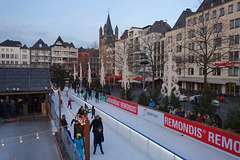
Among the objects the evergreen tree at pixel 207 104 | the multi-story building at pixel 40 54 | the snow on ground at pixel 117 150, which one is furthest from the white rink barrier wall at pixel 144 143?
the multi-story building at pixel 40 54

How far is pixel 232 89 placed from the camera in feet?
94.0

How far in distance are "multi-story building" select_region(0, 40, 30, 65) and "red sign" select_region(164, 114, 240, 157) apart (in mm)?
70706

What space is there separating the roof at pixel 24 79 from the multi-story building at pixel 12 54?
57052 mm

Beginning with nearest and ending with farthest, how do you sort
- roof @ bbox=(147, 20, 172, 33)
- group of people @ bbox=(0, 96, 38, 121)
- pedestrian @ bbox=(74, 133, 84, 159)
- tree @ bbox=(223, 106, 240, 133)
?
pedestrian @ bbox=(74, 133, 84, 159)
tree @ bbox=(223, 106, 240, 133)
group of people @ bbox=(0, 96, 38, 121)
roof @ bbox=(147, 20, 172, 33)

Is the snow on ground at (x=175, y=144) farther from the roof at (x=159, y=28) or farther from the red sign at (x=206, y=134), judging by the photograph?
the roof at (x=159, y=28)

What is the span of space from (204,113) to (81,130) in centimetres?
795

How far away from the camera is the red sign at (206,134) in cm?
693

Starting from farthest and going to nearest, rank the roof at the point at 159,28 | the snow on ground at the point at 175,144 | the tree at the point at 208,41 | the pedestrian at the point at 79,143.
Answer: the roof at the point at 159,28 → the tree at the point at 208,41 → the snow on ground at the point at 175,144 → the pedestrian at the point at 79,143

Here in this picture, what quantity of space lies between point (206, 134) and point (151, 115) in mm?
4887

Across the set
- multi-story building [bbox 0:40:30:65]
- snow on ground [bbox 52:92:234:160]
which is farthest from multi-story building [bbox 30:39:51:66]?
snow on ground [bbox 52:92:234:160]

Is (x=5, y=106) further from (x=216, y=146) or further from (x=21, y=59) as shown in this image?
(x=21, y=59)

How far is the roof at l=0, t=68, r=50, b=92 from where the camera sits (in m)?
15.6

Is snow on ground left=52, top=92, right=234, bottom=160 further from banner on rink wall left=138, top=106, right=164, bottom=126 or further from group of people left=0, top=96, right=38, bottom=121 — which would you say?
group of people left=0, top=96, right=38, bottom=121

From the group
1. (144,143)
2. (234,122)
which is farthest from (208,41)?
(144,143)
